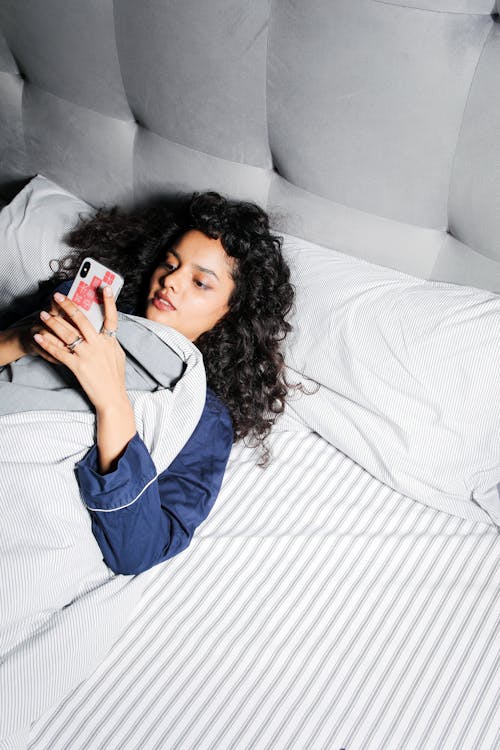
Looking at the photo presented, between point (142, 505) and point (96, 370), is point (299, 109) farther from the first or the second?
point (142, 505)

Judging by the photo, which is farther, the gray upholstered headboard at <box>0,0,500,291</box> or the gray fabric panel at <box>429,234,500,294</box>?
the gray fabric panel at <box>429,234,500,294</box>

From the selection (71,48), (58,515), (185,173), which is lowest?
(58,515)

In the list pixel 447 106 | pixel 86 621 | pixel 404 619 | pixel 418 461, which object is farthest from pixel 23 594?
pixel 447 106

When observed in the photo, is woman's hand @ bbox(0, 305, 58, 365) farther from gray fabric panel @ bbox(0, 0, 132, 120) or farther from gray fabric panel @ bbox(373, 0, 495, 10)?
gray fabric panel @ bbox(373, 0, 495, 10)

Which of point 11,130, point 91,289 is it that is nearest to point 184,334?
point 91,289

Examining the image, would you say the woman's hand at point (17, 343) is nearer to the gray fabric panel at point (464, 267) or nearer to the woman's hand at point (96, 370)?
the woman's hand at point (96, 370)

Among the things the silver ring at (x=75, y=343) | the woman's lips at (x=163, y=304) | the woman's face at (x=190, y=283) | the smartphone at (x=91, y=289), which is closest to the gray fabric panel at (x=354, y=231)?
the woman's face at (x=190, y=283)

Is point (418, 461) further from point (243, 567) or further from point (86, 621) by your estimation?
point (86, 621)

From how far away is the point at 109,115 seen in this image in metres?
1.48

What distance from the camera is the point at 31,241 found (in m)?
1.46

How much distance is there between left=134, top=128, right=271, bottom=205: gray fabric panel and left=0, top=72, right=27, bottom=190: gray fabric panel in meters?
0.36

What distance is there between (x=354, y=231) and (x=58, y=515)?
28.3 inches

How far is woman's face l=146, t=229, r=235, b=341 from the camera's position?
4.04 ft

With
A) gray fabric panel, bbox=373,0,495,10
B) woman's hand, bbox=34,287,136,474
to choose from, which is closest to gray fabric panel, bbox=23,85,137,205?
woman's hand, bbox=34,287,136,474
